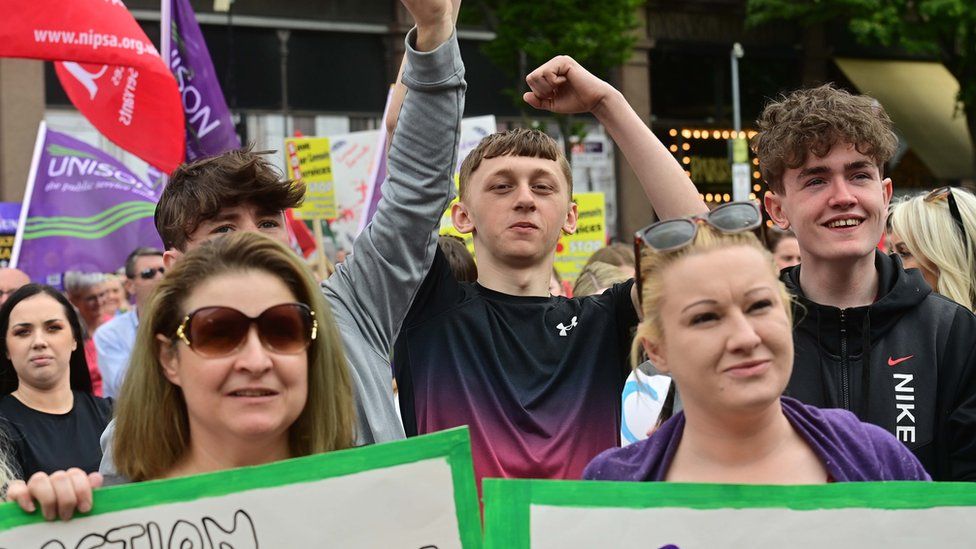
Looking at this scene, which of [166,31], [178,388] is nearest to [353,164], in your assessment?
[166,31]

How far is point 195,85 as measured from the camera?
7.88 metres

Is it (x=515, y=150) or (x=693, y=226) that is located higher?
(x=515, y=150)

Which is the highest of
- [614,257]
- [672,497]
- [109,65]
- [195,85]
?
[195,85]

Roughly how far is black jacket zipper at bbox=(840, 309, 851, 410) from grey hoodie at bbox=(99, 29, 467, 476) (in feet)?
3.30

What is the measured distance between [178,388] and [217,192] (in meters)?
0.82

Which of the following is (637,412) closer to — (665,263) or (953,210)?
(953,210)

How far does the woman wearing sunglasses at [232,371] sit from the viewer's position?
244cm

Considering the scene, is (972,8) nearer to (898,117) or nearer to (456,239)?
(898,117)

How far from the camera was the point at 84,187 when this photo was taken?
8797 mm

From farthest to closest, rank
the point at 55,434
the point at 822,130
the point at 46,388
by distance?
the point at 46,388
the point at 55,434
the point at 822,130

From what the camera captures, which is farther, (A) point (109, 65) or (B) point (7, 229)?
(B) point (7, 229)

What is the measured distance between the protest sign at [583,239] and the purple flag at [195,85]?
298 centimetres

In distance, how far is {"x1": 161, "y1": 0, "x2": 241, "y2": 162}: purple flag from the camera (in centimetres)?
769

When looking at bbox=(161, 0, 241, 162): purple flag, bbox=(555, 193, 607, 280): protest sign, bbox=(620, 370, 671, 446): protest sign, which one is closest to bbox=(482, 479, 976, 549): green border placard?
bbox=(620, 370, 671, 446): protest sign
